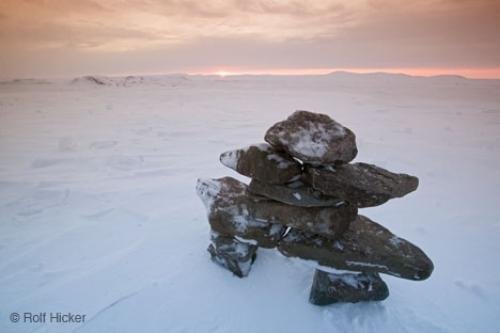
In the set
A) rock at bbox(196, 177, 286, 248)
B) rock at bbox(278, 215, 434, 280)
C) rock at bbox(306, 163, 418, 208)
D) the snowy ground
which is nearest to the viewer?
rock at bbox(306, 163, 418, 208)

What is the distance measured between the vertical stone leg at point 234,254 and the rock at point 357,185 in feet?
4.84

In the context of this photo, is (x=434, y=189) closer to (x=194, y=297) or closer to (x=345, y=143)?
(x=345, y=143)

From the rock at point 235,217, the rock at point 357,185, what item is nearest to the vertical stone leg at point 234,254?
the rock at point 235,217

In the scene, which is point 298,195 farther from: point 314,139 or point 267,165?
point 314,139

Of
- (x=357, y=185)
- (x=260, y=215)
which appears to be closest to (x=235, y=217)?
→ (x=260, y=215)

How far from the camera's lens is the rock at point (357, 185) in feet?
12.4

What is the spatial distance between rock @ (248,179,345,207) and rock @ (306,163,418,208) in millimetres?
157

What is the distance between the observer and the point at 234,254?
179 inches

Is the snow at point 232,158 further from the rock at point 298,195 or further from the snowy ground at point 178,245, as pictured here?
the snowy ground at point 178,245

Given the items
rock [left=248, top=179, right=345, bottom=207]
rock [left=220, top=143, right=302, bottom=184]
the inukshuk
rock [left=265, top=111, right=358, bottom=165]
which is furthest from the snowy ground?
rock [left=265, top=111, right=358, bottom=165]

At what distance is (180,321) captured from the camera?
396 centimetres

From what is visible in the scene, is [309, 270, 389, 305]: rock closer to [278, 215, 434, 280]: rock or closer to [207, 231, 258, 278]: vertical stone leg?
[278, 215, 434, 280]: rock

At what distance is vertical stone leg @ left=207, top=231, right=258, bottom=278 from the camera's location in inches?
179

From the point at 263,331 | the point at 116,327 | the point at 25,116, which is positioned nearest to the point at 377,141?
the point at 263,331
